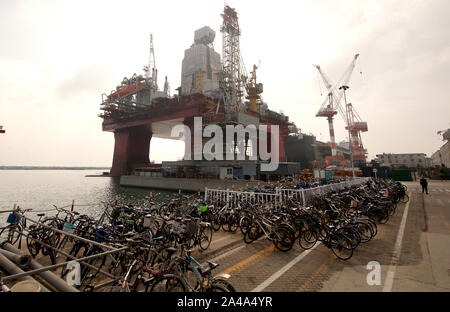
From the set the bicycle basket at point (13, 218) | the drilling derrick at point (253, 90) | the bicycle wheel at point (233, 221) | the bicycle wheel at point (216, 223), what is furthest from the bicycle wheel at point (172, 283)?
the drilling derrick at point (253, 90)

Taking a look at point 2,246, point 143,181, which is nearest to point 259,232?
point 2,246

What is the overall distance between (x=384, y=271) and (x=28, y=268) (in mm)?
7528

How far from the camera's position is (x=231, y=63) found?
4769 cm

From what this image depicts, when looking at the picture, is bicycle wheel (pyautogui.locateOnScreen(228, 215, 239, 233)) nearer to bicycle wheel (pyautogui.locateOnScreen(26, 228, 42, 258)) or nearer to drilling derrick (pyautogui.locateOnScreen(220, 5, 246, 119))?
bicycle wheel (pyautogui.locateOnScreen(26, 228, 42, 258))

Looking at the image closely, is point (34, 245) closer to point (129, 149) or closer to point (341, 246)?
point (341, 246)

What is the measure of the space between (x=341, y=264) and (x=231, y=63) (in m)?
49.0

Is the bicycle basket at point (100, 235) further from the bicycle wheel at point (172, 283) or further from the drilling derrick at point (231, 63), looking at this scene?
the drilling derrick at point (231, 63)

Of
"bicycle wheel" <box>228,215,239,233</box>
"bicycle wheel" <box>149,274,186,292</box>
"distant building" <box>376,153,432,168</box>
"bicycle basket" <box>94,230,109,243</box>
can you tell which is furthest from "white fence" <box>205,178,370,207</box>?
"distant building" <box>376,153,432,168</box>

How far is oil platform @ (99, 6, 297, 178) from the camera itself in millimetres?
44200

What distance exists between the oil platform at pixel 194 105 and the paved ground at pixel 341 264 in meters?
26.1

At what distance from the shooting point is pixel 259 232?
278 inches

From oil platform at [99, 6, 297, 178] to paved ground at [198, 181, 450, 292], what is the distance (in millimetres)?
26128

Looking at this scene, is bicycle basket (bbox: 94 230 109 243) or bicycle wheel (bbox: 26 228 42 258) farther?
bicycle wheel (bbox: 26 228 42 258)

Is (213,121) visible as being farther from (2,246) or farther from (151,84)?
(2,246)
